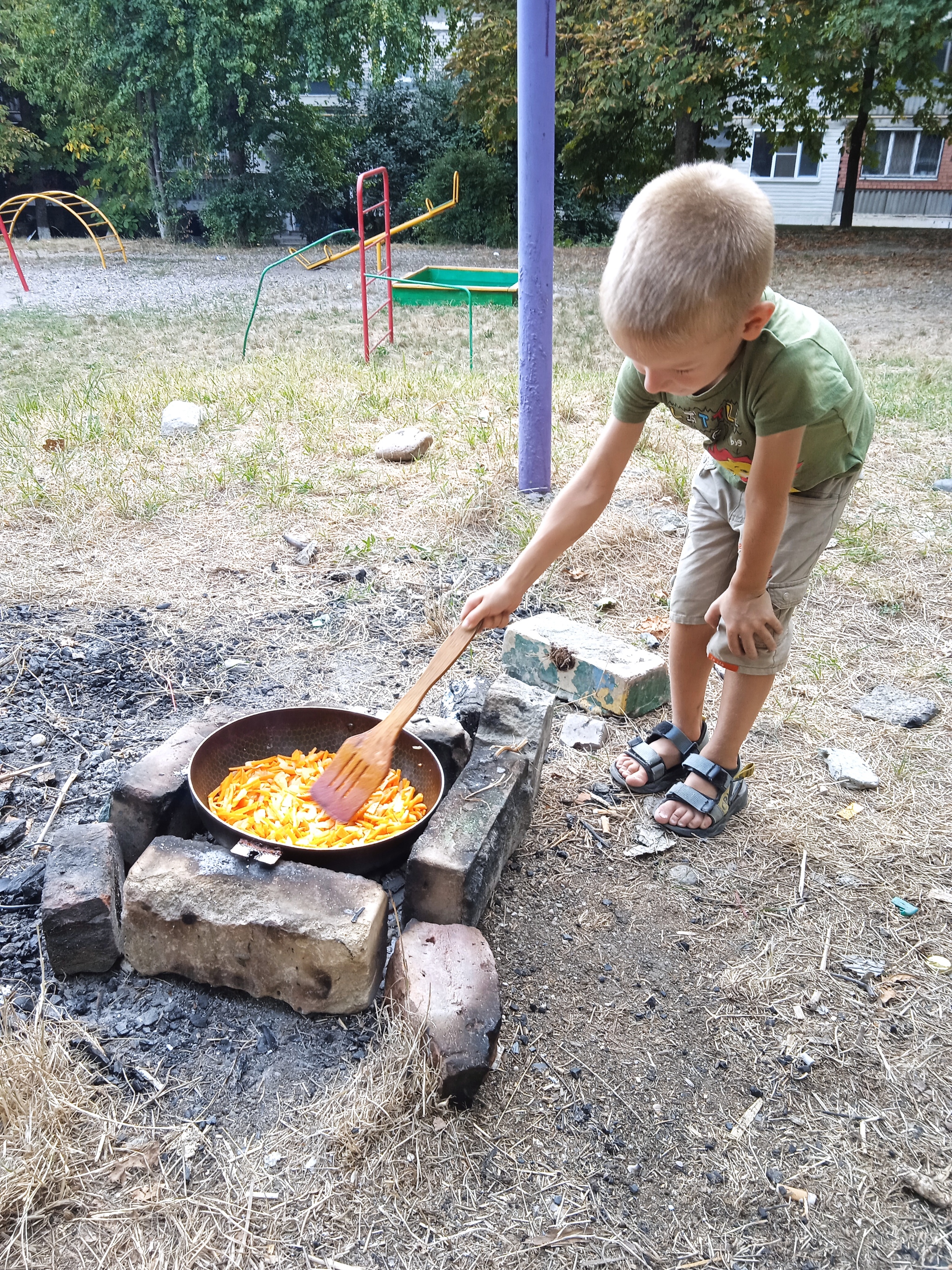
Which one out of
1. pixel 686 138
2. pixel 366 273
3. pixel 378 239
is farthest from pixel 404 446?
pixel 686 138

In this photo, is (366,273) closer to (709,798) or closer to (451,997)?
(709,798)

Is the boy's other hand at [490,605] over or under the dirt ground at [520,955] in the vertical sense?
over

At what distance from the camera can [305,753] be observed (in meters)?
2.34

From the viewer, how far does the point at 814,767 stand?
2.60 metres

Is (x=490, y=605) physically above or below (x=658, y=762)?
above

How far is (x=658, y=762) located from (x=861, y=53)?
639 inches

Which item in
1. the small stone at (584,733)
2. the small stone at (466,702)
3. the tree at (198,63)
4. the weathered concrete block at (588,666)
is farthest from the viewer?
the tree at (198,63)

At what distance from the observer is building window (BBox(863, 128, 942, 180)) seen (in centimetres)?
2759

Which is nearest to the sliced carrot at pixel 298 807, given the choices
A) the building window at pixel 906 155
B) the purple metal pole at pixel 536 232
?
the purple metal pole at pixel 536 232

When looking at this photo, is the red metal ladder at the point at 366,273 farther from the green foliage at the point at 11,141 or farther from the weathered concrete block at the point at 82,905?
the green foliage at the point at 11,141

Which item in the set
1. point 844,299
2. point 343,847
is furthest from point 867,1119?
point 844,299

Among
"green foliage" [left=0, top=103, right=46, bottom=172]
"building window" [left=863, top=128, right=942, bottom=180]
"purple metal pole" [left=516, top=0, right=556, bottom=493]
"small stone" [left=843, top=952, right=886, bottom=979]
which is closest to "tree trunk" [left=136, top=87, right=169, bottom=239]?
"green foliage" [left=0, top=103, right=46, bottom=172]

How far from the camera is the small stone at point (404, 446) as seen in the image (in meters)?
4.89

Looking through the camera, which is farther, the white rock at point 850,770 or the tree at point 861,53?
the tree at point 861,53
